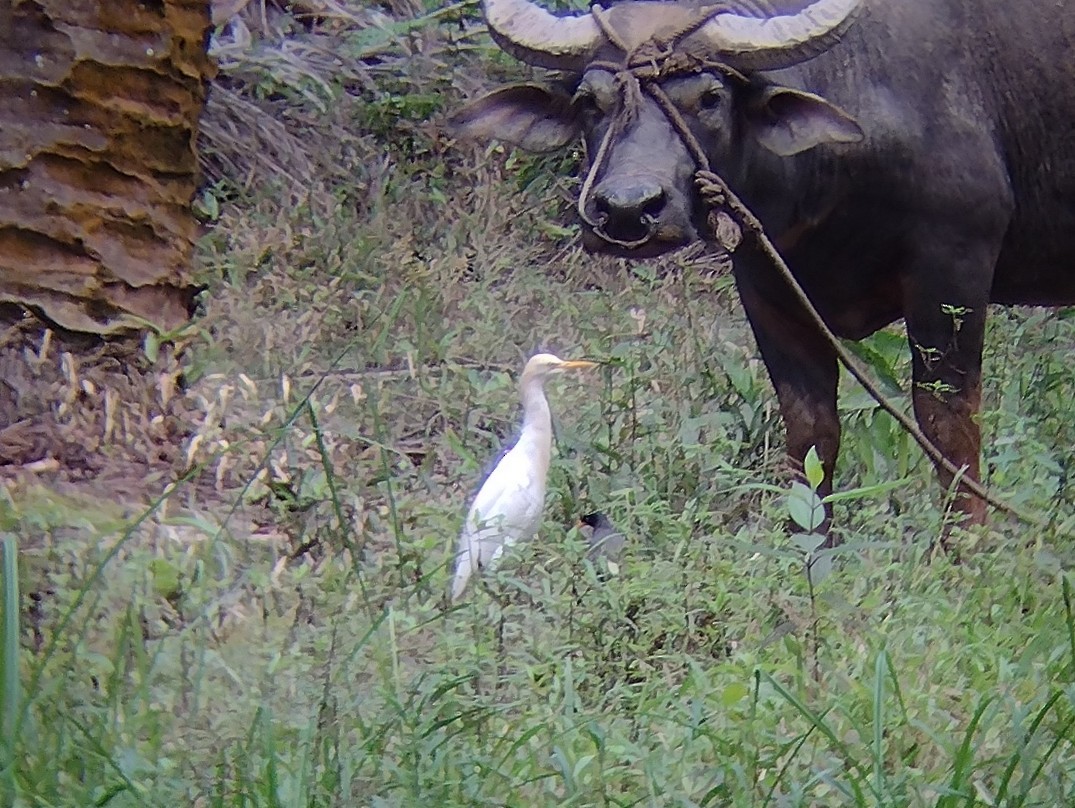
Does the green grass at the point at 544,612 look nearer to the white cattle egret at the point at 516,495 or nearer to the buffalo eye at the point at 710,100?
the white cattle egret at the point at 516,495

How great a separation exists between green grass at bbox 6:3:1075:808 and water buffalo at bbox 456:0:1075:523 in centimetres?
29

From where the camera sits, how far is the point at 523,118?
3520 mm

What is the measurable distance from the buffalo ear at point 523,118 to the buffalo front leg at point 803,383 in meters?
0.67

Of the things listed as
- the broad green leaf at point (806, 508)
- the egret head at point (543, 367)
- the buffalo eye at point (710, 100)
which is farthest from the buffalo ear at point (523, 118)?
the broad green leaf at point (806, 508)

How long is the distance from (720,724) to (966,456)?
5.11 feet

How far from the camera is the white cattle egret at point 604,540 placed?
9.95ft

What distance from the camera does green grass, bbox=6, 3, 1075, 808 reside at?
6.98 ft

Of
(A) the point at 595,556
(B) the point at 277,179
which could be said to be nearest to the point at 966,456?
(A) the point at 595,556

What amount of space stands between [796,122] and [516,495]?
1.07 meters

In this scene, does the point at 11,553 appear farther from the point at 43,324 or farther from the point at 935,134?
the point at 935,134

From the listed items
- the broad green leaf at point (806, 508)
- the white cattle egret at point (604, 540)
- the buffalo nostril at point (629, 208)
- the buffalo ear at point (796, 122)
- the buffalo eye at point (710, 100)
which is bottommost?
the white cattle egret at point (604, 540)

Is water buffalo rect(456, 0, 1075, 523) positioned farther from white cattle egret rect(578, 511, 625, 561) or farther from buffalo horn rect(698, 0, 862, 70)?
white cattle egret rect(578, 511, 625, 561)

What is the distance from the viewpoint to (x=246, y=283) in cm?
552

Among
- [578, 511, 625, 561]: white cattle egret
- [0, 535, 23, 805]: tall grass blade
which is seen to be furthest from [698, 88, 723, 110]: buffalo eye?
[0, 535, 23, 805]: tall grass blade
